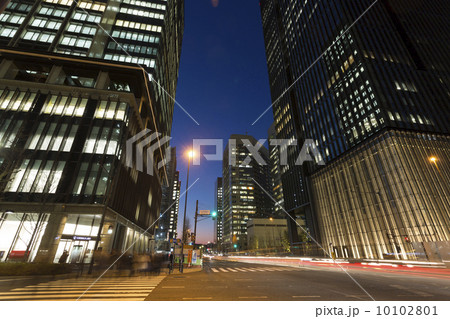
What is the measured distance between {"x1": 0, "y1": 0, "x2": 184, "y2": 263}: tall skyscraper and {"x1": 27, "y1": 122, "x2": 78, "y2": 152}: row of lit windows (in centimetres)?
12

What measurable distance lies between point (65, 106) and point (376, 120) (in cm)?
5738

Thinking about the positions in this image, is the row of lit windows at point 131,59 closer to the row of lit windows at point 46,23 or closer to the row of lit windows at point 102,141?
the row of lit windows at point 46,23

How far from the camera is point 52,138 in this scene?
2888cm

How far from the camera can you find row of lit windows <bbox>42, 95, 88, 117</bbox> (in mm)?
30812

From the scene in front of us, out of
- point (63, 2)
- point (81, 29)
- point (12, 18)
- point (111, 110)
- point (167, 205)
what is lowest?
point (111, 110)

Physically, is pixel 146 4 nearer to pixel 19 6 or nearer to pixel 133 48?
pixel 133 48

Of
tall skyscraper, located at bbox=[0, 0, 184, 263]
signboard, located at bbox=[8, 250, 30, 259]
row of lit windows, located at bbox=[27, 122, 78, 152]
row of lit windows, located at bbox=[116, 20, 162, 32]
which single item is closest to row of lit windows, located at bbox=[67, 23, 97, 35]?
tall skyscraper, located at bbox=[0, 0, 184, 263]

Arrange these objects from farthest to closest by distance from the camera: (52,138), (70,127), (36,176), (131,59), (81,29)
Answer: (81,29) < (131,59) < (70,127) < (52,138) < (36,176)

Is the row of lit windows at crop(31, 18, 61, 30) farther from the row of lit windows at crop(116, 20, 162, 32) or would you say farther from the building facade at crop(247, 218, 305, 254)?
the building facade at crop(247, 218, 305, 254)

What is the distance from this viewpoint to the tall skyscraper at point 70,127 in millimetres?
24578

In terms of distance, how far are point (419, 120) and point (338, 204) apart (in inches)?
985

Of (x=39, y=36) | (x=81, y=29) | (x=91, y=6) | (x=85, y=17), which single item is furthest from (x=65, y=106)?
(x=91, y=6)

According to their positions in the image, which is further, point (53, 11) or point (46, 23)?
point (53, 11)
